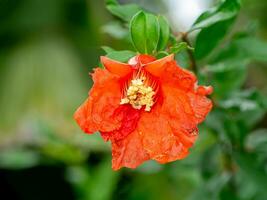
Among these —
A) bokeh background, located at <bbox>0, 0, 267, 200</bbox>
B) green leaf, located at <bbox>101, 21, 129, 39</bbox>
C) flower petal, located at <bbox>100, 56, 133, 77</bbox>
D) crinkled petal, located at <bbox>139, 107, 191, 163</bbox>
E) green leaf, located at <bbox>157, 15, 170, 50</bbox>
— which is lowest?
bokeh background, located at <bbox>0, 0, 267, 200</bbox>

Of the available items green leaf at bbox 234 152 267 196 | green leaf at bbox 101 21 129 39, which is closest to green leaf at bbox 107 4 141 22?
green leaf at bbox 101 21 129 39

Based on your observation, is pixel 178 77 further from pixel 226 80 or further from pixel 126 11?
pixel 226 80

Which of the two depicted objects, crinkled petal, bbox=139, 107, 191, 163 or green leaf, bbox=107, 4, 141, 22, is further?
green leaf, bbox=107, 4, 141, 22

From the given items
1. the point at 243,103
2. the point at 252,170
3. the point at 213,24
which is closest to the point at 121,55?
the point at 213,24

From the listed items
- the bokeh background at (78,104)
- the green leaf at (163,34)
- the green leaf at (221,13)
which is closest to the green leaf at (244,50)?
the bokeh background at (78,104)

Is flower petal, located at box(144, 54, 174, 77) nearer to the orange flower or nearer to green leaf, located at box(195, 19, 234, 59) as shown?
the orange flower

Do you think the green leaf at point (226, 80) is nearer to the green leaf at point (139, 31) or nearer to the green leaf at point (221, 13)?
the green leaf at point (221, 13)

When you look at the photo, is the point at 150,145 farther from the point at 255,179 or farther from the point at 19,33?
the point at 19,33
